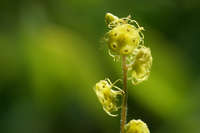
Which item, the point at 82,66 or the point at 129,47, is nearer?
the point at 129,47

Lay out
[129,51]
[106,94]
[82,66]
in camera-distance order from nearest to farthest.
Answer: [129,51]
[106,94]
[82,66]

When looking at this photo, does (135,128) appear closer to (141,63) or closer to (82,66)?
(141,63)

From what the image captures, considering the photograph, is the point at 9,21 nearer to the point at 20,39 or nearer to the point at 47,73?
the point at 20,39

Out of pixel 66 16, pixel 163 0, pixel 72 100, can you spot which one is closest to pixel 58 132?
pixel 72 100

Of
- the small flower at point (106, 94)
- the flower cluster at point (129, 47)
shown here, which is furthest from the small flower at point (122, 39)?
the small flower at point (106, 94)

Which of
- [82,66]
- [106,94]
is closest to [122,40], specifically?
[106,94]

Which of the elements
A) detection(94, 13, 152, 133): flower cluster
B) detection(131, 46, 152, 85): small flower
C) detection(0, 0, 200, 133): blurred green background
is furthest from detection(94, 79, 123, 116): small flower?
detection(0, 0, 200, 133): blurred green background
